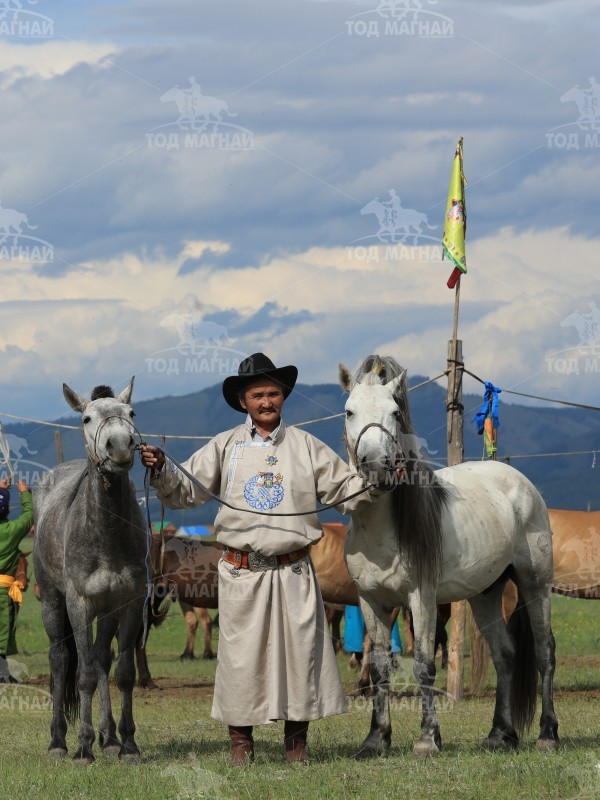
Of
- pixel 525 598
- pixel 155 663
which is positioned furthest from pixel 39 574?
pixel 155 663

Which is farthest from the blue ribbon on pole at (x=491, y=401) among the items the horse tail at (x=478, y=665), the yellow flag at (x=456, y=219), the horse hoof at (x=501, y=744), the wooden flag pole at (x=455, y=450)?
the horse hoof at (x=501, y=744)

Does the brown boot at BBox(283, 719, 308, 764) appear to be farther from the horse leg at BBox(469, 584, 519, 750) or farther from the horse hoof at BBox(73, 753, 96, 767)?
the horse leg at BBox(469, 584, 519, 750)

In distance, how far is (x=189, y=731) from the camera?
9312mm

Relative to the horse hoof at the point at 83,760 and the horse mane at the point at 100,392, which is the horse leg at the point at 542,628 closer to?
the horse hoof at the point at 83,760

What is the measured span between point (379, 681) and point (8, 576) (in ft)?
23.8

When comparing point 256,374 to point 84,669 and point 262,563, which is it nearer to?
point 262,563

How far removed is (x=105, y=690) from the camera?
26.1 feet

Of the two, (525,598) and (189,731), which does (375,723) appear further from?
(189,731)

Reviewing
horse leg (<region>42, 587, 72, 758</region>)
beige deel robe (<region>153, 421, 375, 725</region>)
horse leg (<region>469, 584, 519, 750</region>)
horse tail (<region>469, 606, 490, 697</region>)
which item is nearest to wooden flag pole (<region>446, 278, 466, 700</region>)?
horse tail (<region>469, 606, 490, 697</region>)

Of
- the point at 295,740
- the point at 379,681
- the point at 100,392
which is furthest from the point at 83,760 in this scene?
the point at 100,392

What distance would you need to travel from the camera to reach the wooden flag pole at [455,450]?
1174 centimetres

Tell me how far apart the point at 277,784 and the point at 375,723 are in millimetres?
1300

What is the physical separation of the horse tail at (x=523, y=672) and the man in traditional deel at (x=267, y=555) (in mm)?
1871

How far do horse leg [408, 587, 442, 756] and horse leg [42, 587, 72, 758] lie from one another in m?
2.37
